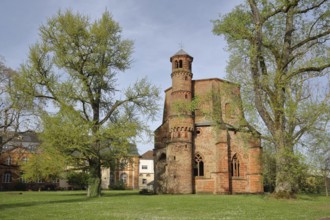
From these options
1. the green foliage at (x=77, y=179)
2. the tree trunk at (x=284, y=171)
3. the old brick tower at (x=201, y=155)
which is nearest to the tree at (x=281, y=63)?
the tree trunk at (x=284, y=171)

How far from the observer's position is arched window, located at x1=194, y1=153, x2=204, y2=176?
37344 mm

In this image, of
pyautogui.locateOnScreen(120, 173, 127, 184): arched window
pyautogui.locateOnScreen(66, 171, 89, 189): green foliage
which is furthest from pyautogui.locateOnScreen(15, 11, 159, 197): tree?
pyautogui.locateOnScreen(120, 173, 127, 184): arched window

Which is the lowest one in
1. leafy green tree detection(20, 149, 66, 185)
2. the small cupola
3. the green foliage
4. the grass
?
the grass

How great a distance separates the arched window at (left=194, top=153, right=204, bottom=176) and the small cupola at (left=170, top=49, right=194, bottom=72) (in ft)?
32.8

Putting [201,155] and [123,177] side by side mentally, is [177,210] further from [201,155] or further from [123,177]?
[123,177]

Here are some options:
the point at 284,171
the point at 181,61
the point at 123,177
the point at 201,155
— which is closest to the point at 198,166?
the point at 201,155

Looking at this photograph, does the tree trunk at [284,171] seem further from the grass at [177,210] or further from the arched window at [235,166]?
the arched window at [235,166]

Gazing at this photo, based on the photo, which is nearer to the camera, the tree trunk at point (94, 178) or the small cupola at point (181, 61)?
the tree trunk at point (94, 178)

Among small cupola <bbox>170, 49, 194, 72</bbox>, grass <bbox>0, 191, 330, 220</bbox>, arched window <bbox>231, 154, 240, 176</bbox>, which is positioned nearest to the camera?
grass <bbox>0, 191, 330, 220</bbox>

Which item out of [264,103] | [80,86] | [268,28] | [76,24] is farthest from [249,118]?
[76,24]

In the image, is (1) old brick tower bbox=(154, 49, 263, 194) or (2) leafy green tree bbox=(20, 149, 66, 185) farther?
(1) old brick tower bbox=(154, 49, 263, 194)

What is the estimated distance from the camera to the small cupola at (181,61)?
3900 centimetres

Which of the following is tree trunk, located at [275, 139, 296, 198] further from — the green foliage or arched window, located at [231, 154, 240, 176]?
the green foliage

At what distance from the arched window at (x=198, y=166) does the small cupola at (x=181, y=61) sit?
32.8 feet
